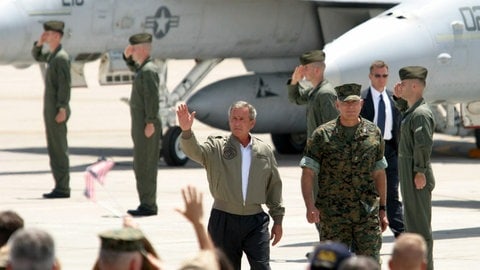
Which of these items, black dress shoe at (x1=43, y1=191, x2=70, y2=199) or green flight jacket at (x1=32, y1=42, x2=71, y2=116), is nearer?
green flight jacket at (x1=32, y1=42, x2=71, y2=116)

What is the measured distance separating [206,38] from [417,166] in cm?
1081

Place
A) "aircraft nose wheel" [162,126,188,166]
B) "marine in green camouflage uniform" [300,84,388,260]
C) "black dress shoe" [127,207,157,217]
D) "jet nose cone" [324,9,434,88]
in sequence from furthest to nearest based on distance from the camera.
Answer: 1. "aircraft nose wheel" [162,126,188,166]
2. "jet nose cone" [324,9,434,88]
3. "black dress shoe" [127,207,157,217]
4. "marine in green camouflage uniform" [300,84,388,260]

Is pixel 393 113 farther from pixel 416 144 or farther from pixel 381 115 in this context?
pixel 416 144

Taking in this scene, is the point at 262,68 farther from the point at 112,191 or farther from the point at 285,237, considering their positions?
the point at 285,237

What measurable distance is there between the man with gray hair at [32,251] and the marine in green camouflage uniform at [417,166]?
17.8 ft

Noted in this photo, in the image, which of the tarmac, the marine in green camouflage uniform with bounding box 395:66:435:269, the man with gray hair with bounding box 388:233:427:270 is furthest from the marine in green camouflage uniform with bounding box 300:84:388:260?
the man with gray hair with bounding box 388:233:427:270

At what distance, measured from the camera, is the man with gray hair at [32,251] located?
593cm

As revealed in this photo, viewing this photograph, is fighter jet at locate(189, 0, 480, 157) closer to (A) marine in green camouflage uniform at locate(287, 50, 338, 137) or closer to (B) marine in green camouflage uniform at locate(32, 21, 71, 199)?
(B) marine in green camouflage uniform at locate(32, 21, 71, 199)

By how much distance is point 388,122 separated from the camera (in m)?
13.1

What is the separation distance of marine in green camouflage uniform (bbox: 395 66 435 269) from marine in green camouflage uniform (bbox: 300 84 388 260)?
2.97 ft

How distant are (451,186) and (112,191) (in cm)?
405

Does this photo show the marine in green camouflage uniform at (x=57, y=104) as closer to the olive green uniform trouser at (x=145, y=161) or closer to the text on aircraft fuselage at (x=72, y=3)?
the olive green uniform trouser at (x=145, y=161)

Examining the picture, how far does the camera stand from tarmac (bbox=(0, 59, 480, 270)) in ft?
42.4

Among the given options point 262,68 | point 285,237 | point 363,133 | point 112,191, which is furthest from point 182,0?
point 363,133
